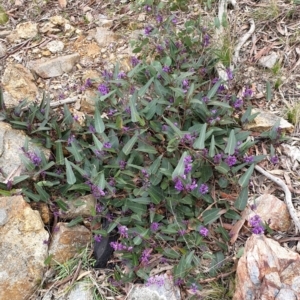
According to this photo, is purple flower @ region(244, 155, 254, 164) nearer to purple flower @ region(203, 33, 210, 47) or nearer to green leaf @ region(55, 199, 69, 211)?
purple flower @ region(203, 33, 210, 47)

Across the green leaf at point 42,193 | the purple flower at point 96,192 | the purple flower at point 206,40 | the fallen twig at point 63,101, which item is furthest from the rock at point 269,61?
the green leaf at point 42,193

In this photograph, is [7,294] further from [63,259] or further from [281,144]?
[281,144]

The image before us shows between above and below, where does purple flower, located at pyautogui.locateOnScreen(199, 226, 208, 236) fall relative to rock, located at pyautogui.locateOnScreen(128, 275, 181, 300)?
above

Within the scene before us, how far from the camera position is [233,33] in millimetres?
3449

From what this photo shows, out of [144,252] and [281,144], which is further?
[281,144]

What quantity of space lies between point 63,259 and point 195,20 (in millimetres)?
2245

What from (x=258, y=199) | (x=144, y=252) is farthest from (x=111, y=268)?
(x=258, y=199)

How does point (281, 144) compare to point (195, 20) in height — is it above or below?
below

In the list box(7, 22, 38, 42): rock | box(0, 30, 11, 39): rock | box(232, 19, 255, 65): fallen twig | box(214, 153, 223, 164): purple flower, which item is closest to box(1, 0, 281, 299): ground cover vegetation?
box(214, 153, 223, 164): purple flower

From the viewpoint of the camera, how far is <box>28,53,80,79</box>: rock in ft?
11.7

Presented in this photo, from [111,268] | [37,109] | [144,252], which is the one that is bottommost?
[111,268]

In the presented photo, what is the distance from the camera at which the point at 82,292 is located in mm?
2568

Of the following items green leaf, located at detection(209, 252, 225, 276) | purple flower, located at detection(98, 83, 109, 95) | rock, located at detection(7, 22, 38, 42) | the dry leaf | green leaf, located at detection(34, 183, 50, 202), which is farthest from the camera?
the dry leaf

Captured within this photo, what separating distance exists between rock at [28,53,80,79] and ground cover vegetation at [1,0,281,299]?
1.77 feet
